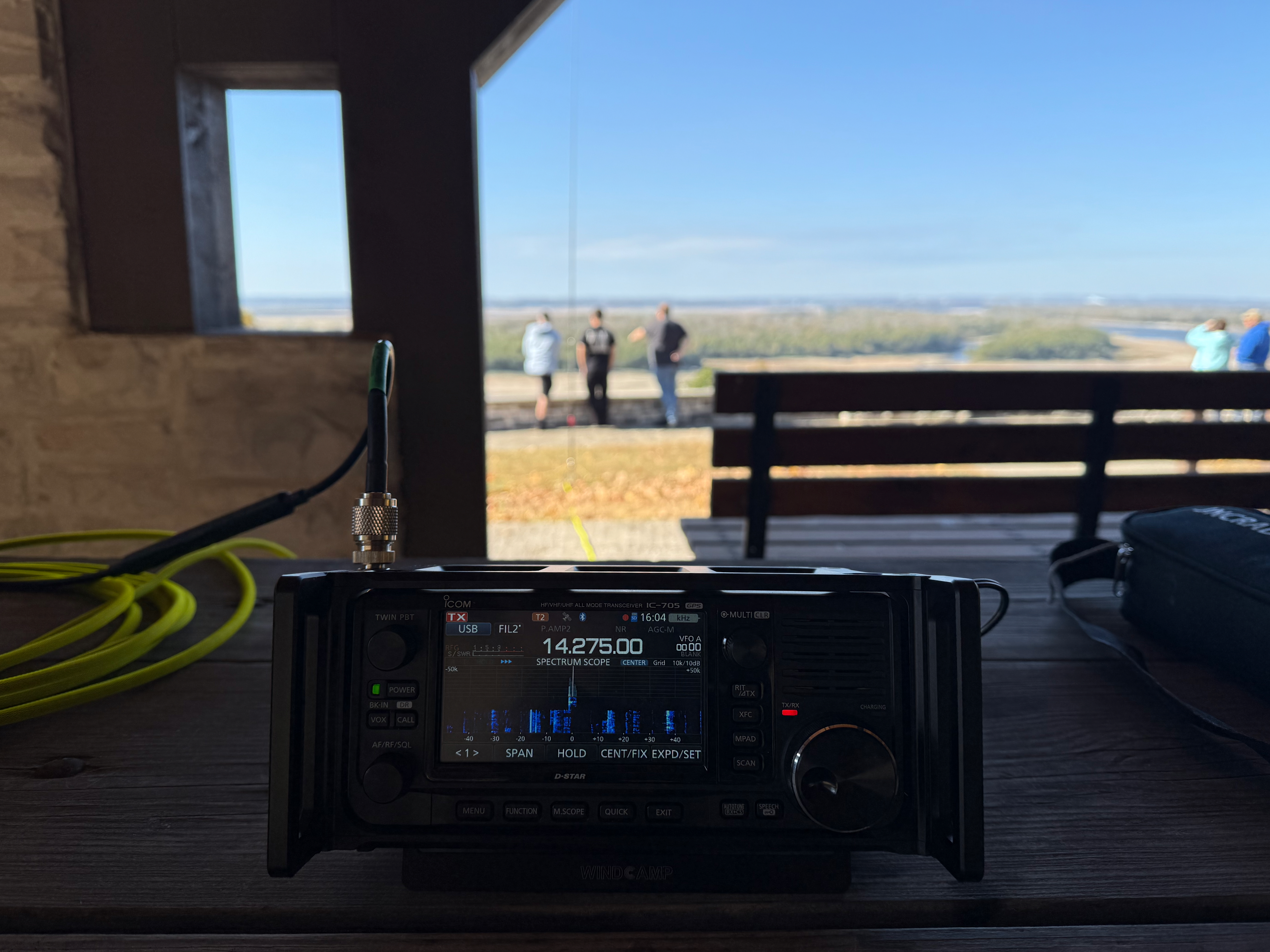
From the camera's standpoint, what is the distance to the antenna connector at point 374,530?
47 cm

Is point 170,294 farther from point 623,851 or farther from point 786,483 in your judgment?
point 623,851

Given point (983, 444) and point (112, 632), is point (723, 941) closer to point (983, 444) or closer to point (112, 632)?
point (112, 632)

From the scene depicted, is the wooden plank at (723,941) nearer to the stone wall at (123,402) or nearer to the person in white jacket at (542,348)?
the stone wall at (123,402)

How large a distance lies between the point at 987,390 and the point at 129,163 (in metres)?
2.68

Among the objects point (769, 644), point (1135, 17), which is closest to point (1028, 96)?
point (1135, 17)

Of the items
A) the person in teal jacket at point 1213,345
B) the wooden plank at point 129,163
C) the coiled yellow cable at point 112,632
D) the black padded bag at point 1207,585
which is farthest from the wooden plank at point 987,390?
the person in teal jacket at point 1213,345

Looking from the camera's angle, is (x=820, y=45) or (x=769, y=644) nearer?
(x=769, y=644)

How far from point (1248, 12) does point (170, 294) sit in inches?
1186

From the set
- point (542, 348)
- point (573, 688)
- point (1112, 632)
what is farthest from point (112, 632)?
point (542, 348)

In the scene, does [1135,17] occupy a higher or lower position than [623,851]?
higher

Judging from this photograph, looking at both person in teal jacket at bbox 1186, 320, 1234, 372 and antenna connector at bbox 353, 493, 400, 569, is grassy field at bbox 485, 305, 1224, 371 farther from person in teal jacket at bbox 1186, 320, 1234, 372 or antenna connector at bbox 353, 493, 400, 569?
antenna connector at bbox 353, 493, 400, 569

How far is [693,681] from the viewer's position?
432 mm

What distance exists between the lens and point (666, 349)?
8227mm

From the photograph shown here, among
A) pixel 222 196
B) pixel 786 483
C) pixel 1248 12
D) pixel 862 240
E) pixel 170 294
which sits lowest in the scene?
pixel 786 483
